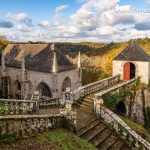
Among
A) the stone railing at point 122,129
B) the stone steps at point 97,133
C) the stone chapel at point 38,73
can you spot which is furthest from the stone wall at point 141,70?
the stone steps at point 97,133

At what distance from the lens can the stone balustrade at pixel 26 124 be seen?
10.1m

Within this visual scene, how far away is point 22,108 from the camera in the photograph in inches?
599

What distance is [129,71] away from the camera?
28.4 metres

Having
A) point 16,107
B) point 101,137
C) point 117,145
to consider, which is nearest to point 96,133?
point 101,137

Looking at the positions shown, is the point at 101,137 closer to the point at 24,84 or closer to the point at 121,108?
the point at 121,108

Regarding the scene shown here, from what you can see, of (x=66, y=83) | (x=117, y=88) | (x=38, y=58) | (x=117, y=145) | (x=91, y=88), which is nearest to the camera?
(x=117, y=145)

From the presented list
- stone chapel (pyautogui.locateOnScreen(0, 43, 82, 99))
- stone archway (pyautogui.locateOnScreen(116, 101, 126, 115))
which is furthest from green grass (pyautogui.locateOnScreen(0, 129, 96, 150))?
stone chapel (pyautogui.locateOnScreen(0, 43, 82, 99))

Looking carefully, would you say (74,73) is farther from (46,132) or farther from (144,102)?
(46,132)

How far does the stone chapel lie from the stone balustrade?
1661cm

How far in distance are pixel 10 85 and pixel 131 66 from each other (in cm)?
1757

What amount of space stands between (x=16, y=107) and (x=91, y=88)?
9.32 metres

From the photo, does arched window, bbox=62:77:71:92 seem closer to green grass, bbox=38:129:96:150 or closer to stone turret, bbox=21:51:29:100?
stone turret, bbox=21:51:29:100

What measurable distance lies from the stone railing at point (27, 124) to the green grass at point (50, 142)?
0.28 m

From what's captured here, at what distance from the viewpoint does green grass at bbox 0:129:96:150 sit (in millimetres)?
10000
